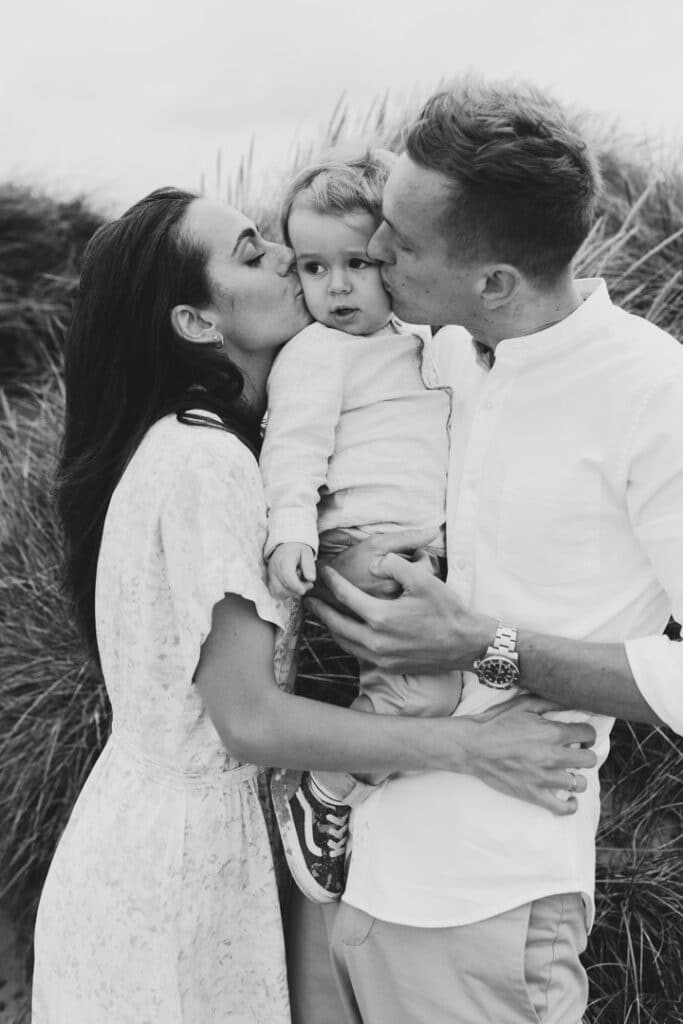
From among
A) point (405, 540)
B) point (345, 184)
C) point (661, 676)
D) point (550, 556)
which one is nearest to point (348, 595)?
point (405, 540)

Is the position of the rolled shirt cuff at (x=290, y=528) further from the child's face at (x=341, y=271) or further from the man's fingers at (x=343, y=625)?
the child's face at (x=341, y=271)

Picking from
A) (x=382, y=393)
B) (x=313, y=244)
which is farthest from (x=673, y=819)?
(x=313, y=244)

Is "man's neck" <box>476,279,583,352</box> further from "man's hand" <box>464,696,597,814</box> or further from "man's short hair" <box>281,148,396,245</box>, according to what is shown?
"man's hand" <box>464,696,597,814</box>

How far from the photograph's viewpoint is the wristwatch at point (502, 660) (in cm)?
199

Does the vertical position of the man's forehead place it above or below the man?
above

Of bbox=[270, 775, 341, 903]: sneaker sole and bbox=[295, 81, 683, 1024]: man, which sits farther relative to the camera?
bbox=[270, 775, 341, 903]: sneaker sole

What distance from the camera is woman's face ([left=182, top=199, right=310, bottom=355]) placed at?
7.33 ft

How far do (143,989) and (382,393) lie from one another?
1.39 m

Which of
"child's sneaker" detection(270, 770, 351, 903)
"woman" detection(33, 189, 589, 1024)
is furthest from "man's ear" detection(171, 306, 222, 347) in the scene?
"child's sneaker" detection(270, 770, 351, 903)

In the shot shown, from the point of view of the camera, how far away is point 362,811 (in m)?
2.11

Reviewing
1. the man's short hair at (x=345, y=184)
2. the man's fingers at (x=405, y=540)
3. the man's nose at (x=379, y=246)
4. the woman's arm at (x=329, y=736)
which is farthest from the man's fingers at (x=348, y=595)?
the man's short hair at (x=345, y=184)

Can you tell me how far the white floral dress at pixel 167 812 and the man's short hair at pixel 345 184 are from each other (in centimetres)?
68

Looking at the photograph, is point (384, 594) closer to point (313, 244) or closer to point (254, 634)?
point (254, 634)

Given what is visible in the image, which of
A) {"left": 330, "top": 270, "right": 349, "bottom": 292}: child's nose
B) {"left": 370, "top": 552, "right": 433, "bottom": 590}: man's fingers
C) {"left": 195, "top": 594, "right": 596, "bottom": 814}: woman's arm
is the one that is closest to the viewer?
{"left": 195, "top": 594, "right": 596, "bottom": 814}: woman's arm
